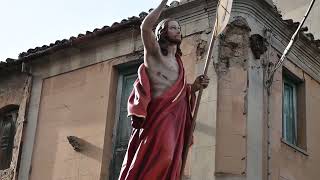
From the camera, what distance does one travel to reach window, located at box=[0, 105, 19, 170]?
568 inches

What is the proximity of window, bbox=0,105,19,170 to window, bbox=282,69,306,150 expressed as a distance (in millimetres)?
5675

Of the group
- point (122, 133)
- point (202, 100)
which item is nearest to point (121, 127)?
point (122, 133)

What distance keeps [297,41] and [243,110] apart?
2455 mm

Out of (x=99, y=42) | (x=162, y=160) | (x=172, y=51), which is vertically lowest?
(x=162, y=160)

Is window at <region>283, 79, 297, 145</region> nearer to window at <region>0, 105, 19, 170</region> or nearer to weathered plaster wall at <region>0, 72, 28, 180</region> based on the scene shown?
weathered plaster wall at <region>0, 72, 28, 180</region>

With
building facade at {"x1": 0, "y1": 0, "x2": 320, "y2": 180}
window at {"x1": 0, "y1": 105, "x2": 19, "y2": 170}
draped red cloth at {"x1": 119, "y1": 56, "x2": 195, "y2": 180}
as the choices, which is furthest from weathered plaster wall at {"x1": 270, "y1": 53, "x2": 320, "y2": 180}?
draped red cloth at {"x1": 119, "y1": 56, "x2": 195, "y2": 180}

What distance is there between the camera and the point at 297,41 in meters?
12.9

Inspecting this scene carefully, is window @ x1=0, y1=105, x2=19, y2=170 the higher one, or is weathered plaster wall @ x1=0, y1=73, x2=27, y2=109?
weathered plaster wall @ x1=0, y1=73, x2=27, y2=109

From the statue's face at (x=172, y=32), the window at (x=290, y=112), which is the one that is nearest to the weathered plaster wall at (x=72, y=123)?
the window at (x=290, y=112)

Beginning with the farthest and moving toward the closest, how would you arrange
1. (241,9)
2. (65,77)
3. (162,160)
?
1. (65,77)
2. (241,9)
3. (162,160)

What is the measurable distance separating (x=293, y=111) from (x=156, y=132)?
779cm

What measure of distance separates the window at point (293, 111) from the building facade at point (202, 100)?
0.07 ft

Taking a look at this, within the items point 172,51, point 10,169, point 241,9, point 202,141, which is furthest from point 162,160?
point 10,169

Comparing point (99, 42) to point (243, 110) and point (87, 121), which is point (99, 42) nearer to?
point (87, 121)
